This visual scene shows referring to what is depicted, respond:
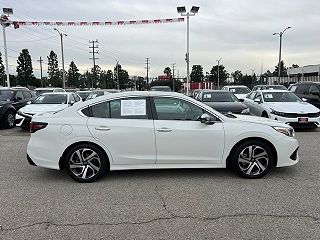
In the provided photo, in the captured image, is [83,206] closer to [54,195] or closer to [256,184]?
[54,195]

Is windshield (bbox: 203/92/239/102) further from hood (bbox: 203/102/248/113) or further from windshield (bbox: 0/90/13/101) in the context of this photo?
windshield (bbox: 0/90/13/101)

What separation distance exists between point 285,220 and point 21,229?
3.09m

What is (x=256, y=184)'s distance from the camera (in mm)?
5062

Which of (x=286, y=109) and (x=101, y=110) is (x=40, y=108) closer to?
(x=101, y=110)

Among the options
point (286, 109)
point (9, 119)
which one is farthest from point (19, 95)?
point (286, 109)

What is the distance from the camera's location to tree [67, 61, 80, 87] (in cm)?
11119

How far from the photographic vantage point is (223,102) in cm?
1182

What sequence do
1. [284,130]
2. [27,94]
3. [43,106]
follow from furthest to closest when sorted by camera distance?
[27,94]
[43,106]
[284,130]

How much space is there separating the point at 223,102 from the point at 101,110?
7.29 meters

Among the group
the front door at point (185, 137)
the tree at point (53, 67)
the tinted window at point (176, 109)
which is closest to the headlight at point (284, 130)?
the front door at point (185, 137)

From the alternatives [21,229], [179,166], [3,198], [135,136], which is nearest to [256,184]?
[179,166]

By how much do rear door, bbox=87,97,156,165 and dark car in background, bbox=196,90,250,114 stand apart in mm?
5895

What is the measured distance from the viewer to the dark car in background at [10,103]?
12.2m

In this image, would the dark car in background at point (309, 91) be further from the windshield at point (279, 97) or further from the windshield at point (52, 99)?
the windshield at point (52, 99)
